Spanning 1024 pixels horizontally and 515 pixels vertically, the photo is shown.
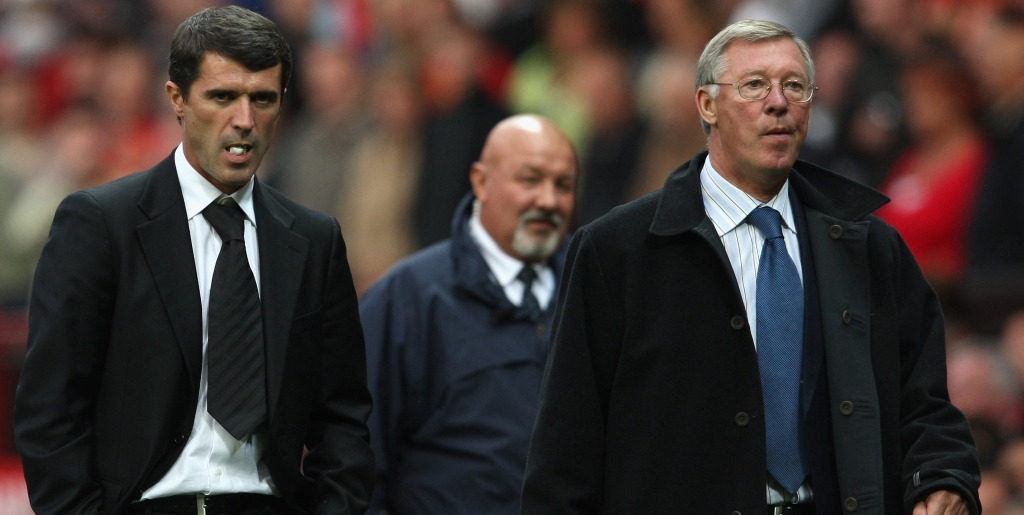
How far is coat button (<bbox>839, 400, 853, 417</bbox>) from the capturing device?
3.02m

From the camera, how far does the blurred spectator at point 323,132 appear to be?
10016mm

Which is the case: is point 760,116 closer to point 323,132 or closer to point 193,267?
point 193,267

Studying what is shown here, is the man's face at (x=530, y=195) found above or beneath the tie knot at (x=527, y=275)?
above

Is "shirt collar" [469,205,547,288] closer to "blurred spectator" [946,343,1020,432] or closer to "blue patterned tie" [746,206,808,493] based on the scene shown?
"blue patterned tie" [746,206,808,493]

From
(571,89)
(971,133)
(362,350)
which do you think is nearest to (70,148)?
(571,89)

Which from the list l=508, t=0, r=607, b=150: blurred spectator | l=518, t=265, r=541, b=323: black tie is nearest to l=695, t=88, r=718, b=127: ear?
l=518, t=265, r=541, b=323: black tie

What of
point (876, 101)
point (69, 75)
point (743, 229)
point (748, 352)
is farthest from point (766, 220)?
point (69, 75)

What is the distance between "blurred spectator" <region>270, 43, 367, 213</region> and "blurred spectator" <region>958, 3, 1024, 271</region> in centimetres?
458

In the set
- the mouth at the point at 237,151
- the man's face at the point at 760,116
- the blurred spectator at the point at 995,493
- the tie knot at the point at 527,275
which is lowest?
the blurred spectator at the point at 995,493

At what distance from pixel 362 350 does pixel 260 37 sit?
0.80 metres

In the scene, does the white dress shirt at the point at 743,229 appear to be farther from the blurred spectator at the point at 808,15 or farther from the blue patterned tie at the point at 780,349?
the blurred spectator at the point at 808,15

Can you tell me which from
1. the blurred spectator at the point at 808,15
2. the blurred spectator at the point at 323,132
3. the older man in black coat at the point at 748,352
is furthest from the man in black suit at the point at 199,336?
the blurred spectator at the point at 323,132

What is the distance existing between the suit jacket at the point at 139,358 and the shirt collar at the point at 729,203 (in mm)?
950

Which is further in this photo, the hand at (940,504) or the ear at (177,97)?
the ear at (177,97)
